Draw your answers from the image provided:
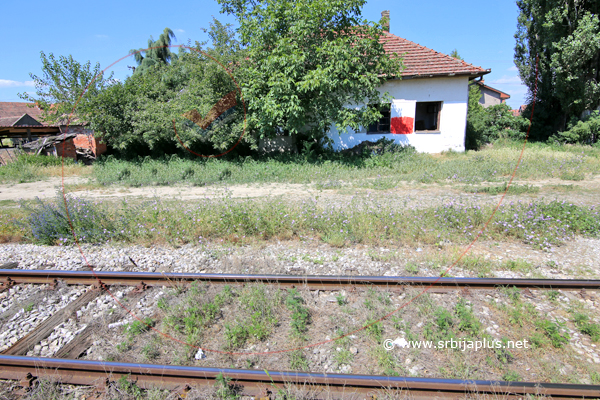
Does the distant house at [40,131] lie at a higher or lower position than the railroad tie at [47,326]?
higher

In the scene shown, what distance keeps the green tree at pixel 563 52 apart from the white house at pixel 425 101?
5.88 metres

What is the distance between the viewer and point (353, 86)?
1259cm

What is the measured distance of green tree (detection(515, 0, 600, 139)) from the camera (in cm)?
1647

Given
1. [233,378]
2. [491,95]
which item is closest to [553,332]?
[233,378]

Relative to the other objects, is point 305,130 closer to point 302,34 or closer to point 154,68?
point 302,34

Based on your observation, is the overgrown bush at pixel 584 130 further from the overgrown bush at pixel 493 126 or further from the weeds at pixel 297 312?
the weeds at pixel 297 312

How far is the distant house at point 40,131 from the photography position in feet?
57.4

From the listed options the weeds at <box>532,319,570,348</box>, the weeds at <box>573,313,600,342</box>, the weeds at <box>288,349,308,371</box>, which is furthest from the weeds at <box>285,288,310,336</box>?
the weeds at <box>573,313,600,342</box>

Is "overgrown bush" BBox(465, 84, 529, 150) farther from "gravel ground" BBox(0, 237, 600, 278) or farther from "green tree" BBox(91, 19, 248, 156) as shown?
"gravel ground" BBox(0, 237, 600, 278)

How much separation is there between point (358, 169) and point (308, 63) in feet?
14.8

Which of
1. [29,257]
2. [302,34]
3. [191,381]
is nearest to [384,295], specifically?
[191,381]

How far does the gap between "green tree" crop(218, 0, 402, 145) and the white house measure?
2094 millimetres

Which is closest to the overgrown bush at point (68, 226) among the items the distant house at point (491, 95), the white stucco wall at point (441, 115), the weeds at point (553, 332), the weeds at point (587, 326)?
the weeds at point (553, 332)

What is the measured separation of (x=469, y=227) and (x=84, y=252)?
698cm
